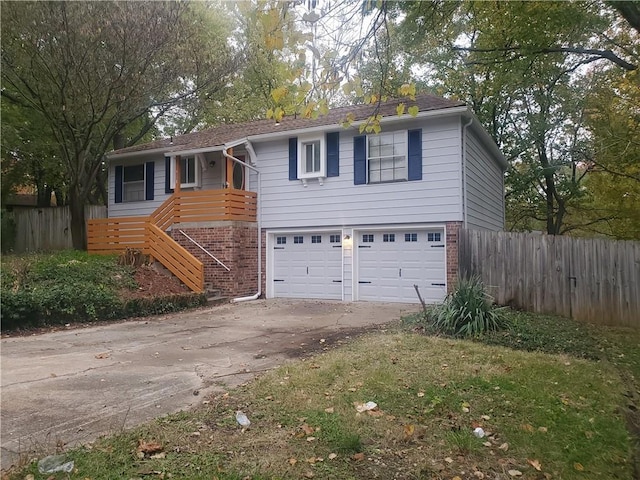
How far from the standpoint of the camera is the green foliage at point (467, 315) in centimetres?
783

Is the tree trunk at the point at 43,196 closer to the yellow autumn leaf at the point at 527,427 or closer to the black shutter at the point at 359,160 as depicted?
the black shutter at the point at 359,160

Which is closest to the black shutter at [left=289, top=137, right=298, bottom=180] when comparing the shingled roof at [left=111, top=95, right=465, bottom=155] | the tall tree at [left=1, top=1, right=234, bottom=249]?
the shingled roof at [left=111, top=95, right=465, bottom=155]

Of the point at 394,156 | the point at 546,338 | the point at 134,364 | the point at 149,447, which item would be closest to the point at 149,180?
the point at 394,156

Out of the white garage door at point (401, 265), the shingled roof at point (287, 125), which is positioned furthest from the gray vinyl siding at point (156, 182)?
the white garage door at point (401, 265)

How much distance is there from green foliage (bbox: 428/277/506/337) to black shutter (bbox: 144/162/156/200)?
11.9 metres

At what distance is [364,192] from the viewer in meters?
13.2

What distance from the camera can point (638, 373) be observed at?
20.1ft

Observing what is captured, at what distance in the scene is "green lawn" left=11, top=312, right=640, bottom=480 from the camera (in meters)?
3.29

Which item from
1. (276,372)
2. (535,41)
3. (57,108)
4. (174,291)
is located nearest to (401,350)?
(276,372)

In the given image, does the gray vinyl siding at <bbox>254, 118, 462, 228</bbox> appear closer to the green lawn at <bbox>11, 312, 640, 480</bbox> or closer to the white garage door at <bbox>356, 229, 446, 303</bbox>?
the white garage door at <bbox>356, 229, 446, 303</bbox>

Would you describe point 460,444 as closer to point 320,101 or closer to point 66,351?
point 320,101

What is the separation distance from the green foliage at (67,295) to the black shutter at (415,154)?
6.48 m

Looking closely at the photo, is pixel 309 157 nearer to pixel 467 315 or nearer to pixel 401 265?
pixel 401 265

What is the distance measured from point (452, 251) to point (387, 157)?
318 cm
